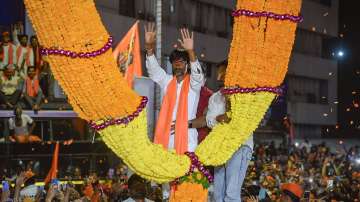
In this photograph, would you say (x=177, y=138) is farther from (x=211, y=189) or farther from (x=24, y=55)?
(x=24, y=55)

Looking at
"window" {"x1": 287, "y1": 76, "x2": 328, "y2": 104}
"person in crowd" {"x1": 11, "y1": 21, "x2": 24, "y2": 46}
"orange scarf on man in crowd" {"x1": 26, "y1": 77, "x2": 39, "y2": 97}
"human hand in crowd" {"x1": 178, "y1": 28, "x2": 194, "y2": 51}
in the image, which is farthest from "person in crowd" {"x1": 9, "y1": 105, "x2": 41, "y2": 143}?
"window" {"x1": 287, "y1": 76, "x2": 328, "y2": 104}

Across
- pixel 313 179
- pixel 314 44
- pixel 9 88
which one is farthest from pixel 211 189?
pixel 314 44

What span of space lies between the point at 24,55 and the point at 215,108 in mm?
9275

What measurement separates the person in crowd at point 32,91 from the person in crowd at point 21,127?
32cm

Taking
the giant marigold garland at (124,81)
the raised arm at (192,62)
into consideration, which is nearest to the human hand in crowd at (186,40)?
the raised arm at (192,62)

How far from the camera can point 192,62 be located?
5730 millimetres

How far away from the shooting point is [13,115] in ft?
45.5

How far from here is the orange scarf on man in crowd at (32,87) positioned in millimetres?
14141

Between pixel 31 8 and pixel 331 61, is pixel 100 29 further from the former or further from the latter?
pixel 331 61

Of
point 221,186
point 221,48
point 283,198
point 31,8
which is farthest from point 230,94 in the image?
point 221,48

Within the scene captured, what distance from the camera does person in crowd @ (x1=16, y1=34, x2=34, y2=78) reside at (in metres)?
14.3

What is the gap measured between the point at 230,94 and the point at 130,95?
879 mm

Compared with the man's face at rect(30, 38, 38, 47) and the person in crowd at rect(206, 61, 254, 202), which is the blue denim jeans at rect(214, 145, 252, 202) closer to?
the person in crowd at rect(206, 61, 254, 202)

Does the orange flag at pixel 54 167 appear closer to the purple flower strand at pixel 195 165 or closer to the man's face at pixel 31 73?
the man's face at pixel 31 73
